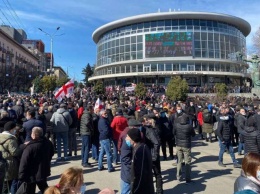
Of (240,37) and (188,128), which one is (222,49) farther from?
(188,128)

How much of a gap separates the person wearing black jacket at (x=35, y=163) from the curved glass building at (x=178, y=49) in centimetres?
4801

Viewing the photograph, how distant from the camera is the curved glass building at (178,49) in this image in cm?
5212

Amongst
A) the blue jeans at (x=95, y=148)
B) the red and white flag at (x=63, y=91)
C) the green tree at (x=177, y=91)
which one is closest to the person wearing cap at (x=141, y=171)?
the blue jeans at (x=95, y=148)

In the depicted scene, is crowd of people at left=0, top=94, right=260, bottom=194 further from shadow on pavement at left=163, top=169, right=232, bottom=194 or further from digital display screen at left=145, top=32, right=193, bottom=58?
digital display screen at left=145, top=32, right=193, bottom=58

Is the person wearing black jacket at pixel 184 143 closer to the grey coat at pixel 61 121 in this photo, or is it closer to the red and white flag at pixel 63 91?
the grey coat at pixel 61 121

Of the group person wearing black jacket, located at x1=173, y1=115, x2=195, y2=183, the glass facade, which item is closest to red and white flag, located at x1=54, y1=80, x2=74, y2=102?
person wearing black jacket, located at x1=173, y1=115, x2=195, y2=183

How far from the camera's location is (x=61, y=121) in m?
9.06

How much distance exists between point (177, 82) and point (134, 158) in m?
25.7

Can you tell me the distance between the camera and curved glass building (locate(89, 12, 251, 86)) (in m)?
52.1

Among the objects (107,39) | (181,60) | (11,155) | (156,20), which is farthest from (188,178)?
(107,39)

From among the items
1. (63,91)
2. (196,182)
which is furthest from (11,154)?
(63,91)

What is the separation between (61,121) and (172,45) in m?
45.7

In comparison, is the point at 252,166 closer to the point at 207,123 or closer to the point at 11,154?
the point at 11,154

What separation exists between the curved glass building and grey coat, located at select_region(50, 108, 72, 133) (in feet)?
144
